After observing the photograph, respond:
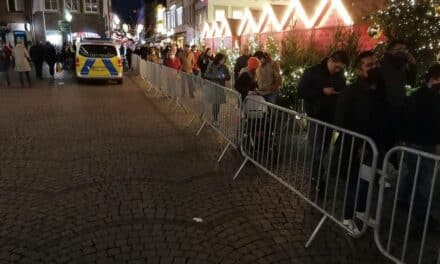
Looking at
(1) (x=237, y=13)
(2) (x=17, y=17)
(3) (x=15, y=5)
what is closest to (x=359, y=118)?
(1) (x=237, y=13)

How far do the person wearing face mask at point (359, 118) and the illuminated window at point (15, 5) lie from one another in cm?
5080

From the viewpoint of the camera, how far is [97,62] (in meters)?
17.5

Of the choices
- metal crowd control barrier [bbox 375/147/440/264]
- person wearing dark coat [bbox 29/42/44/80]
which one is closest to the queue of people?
person wearing dark coat [bbox 29/42/44/80]

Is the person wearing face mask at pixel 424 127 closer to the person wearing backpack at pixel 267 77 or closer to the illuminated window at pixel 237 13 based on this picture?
A: the person wearing backpack at pixel 267 77

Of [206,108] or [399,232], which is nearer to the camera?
[399,232]

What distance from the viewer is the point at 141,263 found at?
3.61 m

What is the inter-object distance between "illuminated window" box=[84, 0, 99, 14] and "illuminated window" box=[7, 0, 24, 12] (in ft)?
23.7

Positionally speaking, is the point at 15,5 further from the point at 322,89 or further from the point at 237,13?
the point at 322,89

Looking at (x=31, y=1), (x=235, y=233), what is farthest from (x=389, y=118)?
(x=31, y=1)

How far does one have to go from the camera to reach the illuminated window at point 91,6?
155 feet

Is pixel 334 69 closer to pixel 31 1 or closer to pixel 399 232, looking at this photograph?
pixel 399 232

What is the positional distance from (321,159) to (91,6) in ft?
157

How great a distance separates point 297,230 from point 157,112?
7399 millimetres

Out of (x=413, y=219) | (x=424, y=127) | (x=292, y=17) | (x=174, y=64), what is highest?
(x=292, y=17)
